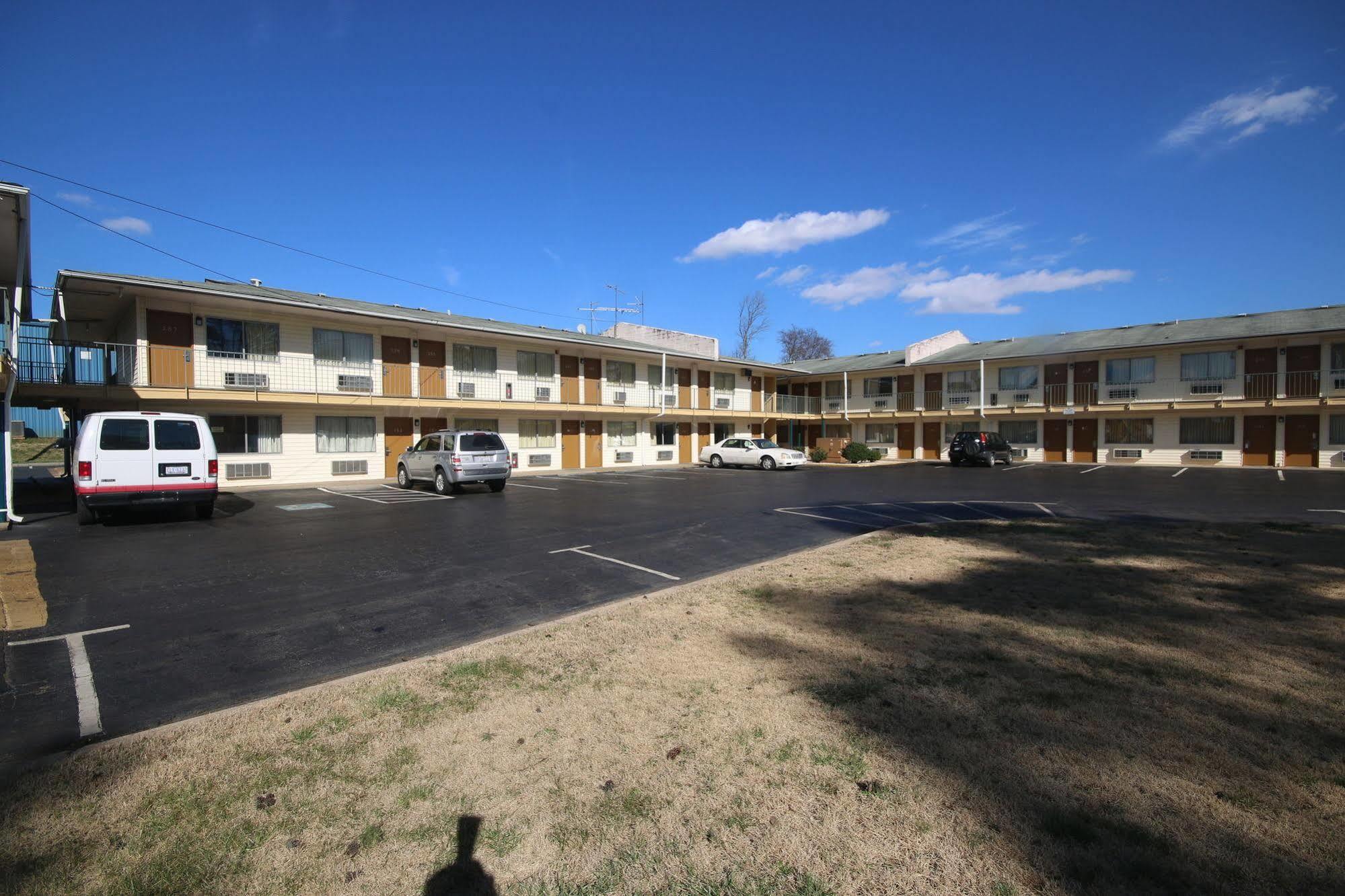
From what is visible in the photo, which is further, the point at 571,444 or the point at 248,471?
the point at 571,444

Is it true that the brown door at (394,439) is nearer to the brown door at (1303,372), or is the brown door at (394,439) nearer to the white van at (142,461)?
the white van at (142,461)

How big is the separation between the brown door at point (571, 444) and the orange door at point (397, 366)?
294 inches

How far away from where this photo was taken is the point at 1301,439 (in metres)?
27.5

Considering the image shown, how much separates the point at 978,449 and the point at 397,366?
26.3 metres

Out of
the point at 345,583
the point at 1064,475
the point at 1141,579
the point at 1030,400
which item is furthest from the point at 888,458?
the point at 345,583

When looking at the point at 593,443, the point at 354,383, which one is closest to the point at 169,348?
the point at 354,383

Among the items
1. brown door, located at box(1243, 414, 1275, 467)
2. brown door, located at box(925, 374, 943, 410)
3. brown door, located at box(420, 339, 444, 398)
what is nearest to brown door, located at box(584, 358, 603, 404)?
brown door, located at box(420, 339, 444, 398)

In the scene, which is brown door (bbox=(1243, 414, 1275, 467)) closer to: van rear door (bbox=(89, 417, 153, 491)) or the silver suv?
the silver suv

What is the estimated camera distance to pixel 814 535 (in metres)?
10.6

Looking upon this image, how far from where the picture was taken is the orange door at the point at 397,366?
899 inches

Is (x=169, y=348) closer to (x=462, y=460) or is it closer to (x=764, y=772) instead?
Answer: (x=462, y=460)

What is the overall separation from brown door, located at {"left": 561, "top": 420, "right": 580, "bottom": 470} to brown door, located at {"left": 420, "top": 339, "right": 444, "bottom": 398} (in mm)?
6263

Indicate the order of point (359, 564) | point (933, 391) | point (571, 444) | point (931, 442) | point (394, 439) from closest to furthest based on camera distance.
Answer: point (359, 564) → point (394, 439) → point (571, 444) → point (933, 391) → point (931, 442)

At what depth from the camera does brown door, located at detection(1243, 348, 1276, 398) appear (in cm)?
2766
